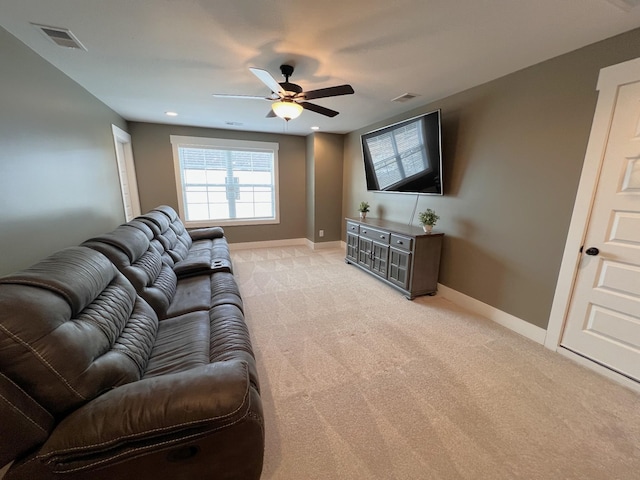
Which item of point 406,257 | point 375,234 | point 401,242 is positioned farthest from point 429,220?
point 375,234


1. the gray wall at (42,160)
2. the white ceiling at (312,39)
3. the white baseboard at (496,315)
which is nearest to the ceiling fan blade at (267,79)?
the white ceiling at (312,39)

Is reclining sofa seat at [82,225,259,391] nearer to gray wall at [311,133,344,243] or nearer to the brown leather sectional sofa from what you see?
the brown leather sectional sofa

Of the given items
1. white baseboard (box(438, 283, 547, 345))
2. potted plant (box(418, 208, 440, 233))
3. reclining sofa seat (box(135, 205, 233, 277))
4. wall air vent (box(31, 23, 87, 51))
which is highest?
wall air vent (box(31, 23, 87, 51))

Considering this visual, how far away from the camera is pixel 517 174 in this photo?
95.0 inches

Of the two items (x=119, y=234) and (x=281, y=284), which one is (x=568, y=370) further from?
(x=119, y=234)

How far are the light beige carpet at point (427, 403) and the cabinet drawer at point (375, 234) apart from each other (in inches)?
40.6

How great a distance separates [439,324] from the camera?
262 centimetres

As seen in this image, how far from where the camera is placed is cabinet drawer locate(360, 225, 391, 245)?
11.5 feet

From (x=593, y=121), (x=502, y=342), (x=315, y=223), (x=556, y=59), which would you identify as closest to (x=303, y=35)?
(x=556, y=59)

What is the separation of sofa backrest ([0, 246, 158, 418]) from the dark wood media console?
2631 millimetres

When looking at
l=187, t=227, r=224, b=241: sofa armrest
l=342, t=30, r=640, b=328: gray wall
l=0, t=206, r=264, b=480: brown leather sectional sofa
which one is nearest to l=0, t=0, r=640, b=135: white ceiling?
l=342, t=30, r=640, b=328: gray wall

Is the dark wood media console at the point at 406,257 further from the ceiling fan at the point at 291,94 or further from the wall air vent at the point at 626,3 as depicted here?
the wall air vent at the point at 626,3

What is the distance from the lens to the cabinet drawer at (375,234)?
3490 millimetres

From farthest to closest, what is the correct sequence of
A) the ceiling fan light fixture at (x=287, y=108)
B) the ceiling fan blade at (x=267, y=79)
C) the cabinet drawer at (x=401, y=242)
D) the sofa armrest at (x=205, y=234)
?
the sofa armrest at (x=205, y=234), the cabinet drawer at (x=401, y=242), the ceiling fan light fixture at (x=287, y=108), the ceiling fan blade at (x=267, y=79)
